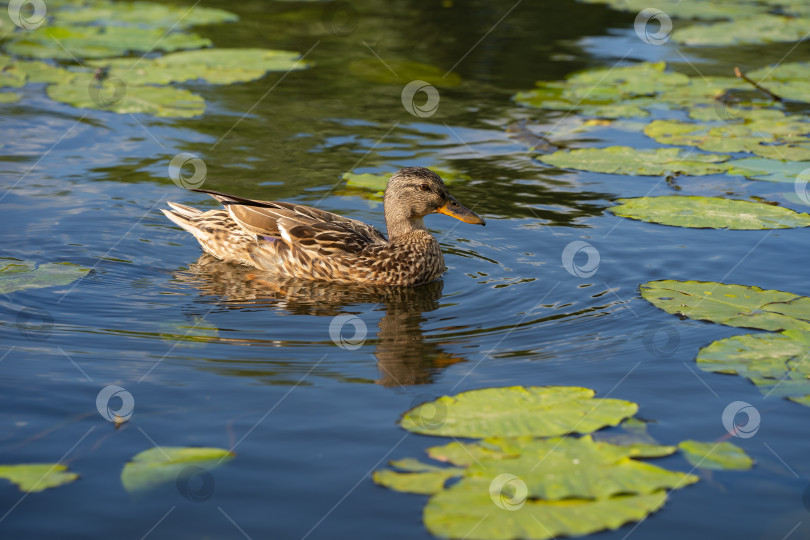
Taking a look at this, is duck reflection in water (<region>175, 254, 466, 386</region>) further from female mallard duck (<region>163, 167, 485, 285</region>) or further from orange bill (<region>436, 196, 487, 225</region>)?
orange bill (<region>436, 196, 487, 225</region>)

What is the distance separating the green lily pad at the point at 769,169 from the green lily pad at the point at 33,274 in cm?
672

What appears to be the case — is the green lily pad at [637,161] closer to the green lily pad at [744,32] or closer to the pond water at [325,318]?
the pond water at [325,318]

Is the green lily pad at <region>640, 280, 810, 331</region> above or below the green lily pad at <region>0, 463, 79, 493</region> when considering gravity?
above

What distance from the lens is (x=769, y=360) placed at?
20.1 ft

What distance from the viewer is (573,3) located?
18.3 meters

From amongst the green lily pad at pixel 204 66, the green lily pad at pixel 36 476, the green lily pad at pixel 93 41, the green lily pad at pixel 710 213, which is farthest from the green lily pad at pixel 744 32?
the green lily pad at pixel 36 476

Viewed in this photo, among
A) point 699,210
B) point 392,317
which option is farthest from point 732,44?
point 392,317

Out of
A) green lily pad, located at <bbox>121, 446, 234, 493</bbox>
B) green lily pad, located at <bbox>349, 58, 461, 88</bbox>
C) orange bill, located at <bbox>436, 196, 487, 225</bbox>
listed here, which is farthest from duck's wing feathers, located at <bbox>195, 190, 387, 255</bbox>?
green lily pad, located at <bbox>349, 58, 461, 88</bbox>

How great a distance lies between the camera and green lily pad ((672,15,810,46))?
15438 millimetres

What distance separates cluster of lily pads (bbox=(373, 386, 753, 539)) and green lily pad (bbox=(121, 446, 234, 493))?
2.94 feet

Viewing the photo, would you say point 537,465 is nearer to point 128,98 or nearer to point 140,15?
point 128,98

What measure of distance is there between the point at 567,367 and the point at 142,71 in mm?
9035

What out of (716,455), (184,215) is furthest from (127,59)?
(716,455)

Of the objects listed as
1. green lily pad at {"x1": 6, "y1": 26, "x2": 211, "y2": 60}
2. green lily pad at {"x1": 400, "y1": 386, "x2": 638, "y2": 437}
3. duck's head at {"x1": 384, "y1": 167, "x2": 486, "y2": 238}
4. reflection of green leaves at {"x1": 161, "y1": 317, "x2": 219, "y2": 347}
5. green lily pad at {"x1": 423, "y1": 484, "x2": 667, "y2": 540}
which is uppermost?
green lily pad at {"x1": 6, "y1": 26, "x2": 211, "y2": 60}
